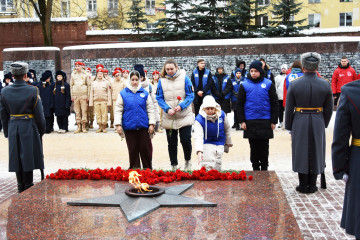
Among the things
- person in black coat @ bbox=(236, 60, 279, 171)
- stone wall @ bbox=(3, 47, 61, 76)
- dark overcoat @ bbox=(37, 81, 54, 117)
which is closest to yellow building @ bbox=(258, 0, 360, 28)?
stone wall @ bbox=(3, 47, 61, 76)

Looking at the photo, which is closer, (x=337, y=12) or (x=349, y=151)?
(x=349, y=151)

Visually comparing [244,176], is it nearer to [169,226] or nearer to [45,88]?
[169,226]

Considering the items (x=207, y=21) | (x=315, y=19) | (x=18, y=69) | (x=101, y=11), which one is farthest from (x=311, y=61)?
(x=315, y=19)

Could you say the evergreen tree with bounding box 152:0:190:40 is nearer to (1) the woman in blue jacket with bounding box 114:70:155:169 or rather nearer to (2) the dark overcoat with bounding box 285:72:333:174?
(1) the woman in blue jacket with bounding box 114:70:155:169

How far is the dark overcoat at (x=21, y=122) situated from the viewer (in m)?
6.90

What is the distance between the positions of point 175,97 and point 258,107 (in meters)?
1.56

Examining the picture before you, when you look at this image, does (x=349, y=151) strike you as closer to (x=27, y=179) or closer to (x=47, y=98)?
(x=27, y=179)

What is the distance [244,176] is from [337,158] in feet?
7.49

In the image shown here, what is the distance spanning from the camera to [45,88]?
48.4ft

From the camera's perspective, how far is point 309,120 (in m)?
6.65

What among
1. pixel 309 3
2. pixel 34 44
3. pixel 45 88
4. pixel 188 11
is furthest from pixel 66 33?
pixel 309 3

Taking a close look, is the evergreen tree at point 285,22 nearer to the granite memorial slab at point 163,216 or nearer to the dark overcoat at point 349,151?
the granite memorial slab at point 163,216

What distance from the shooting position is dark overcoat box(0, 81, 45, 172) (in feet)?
22.6

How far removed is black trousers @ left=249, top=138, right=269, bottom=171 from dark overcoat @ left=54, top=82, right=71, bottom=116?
27.0 ft
